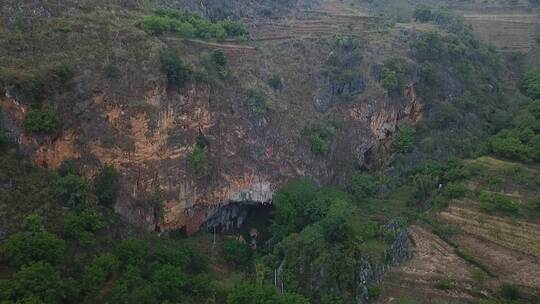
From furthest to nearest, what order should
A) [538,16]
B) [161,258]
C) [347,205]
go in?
[538,16]
[347,205]
[161,258]

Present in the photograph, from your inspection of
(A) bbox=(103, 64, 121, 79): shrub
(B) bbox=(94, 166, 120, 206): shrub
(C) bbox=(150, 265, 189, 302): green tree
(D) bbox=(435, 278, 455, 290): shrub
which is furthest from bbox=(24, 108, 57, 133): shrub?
(D) bbox=(435, 278, 455, 290): shrub

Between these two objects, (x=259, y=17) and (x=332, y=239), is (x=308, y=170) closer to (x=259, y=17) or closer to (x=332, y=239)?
(x=332, y=239)

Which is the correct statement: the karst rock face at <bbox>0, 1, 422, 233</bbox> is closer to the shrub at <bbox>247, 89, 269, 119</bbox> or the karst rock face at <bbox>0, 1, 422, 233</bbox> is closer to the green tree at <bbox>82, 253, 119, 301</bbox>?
the shrub at <bbox>247, 89, 269, 119</bbox>

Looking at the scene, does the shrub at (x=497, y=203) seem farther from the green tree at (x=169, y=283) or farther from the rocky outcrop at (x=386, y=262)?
the green tree at (x=169, y=283)

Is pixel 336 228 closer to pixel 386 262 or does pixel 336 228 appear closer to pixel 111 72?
pixel 386 262

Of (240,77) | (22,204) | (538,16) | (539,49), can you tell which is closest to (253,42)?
(240,77)

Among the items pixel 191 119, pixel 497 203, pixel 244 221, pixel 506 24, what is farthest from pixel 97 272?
pixel 506 24

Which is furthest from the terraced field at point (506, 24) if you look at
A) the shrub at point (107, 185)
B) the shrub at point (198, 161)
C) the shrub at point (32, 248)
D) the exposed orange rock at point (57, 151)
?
the shrub at point (32, 248)

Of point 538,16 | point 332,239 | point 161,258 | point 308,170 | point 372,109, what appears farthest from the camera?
point 538,16
